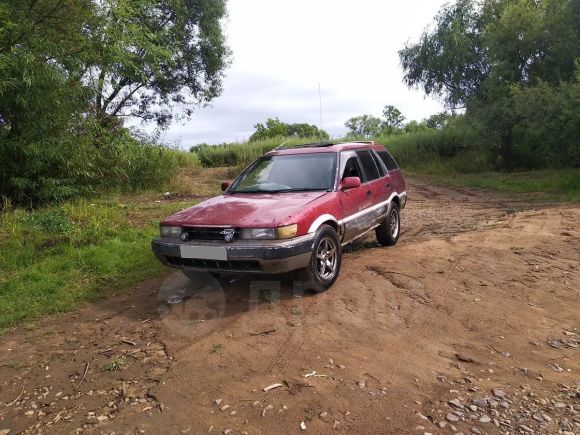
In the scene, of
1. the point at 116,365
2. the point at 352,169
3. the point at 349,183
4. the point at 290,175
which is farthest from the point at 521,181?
the point at 116,365

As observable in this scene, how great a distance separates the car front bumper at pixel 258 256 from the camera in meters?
4.23

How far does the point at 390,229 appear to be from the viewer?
6.95m

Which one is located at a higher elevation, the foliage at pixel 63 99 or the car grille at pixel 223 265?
the foliage at pixel 63 99

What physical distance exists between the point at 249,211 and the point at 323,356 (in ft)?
5.59

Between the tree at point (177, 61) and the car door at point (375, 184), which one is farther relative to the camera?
the tree at point (177, 61)

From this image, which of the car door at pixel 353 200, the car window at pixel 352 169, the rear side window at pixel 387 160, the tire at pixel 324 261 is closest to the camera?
the tire at pixel 324 261

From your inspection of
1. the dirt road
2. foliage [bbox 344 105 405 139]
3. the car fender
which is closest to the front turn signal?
the car fender

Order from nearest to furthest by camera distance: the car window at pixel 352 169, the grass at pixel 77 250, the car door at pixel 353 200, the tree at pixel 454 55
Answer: the grass at pixel 77 250 → the car door at pixel 353 200 → the car window at pixel 352 169 → the tree at pixel 454 55

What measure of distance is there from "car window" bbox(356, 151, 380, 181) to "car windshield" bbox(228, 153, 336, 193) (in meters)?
0.79

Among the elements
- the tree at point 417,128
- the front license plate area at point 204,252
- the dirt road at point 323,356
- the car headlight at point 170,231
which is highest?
the tree at point 417,128

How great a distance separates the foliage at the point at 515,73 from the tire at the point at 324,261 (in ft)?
34.3

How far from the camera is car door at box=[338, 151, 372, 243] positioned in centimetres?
Result: 540

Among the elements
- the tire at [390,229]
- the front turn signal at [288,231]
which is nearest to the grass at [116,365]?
the front turn signal at [288,231]

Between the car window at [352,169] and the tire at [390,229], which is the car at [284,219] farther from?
the tire at [390,229]
